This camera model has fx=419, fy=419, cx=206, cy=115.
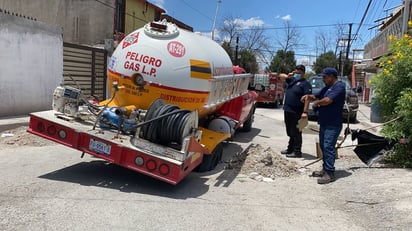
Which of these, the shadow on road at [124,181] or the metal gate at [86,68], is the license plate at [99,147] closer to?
the shadow on road at [124,181]

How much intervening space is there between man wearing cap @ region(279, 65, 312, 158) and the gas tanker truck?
6.13 feet

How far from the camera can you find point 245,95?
11328mm

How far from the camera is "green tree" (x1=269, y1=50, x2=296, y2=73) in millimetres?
70369

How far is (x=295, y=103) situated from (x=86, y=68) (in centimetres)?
1030

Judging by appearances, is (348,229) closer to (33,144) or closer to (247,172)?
(247,172)

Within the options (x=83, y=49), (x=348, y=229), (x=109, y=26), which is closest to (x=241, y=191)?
(x=348, y=229)

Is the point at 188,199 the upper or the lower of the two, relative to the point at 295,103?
lower

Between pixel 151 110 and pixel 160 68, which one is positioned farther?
pixel 160 68

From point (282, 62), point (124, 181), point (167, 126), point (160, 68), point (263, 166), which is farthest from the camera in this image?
point (282, 62)

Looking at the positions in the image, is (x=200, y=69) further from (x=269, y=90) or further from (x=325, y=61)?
(x=325, y=61)

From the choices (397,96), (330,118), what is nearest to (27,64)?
(330,118)

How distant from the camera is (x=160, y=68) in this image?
6539 millimetres

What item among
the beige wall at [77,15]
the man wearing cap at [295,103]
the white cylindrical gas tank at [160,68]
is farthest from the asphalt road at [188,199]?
the beige wall at [77,15]

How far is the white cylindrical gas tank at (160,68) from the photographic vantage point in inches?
259
